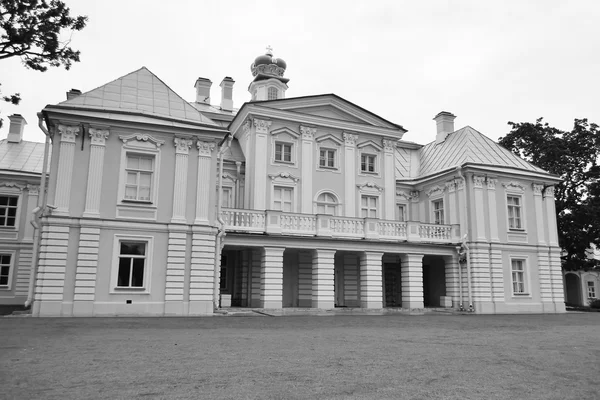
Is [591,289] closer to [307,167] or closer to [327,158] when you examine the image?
[327,158]

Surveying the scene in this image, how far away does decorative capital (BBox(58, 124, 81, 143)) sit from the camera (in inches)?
735

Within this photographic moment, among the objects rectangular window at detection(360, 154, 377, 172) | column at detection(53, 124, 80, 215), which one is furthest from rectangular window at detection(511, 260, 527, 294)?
column at detection(53, 124, 80, 215)

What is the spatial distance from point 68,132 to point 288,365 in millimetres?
14658

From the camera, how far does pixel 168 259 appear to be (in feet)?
62.9

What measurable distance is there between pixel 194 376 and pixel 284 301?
17917 millimetres

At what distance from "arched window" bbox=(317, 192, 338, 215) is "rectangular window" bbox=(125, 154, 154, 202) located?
895 centimetres

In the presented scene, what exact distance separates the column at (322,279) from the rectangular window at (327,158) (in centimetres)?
528

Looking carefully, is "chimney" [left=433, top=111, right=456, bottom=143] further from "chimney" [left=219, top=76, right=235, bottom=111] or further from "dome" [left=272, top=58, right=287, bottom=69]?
"chimney" [left=219, top=76, right=235, bottom=111]

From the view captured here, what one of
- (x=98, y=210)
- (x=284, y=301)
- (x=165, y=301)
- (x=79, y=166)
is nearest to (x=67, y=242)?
(x=98, y=210)

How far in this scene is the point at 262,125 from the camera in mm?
24938

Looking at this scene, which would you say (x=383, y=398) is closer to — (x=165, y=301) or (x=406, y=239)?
(x=165, y=301)

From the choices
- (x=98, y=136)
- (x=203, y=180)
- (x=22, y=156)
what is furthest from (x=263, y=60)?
(x=98, y=136)

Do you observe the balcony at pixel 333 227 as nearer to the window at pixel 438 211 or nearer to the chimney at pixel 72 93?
the window at pixel 438 211

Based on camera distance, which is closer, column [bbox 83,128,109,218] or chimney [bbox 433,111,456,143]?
column [bbox 83,128,109,218]
